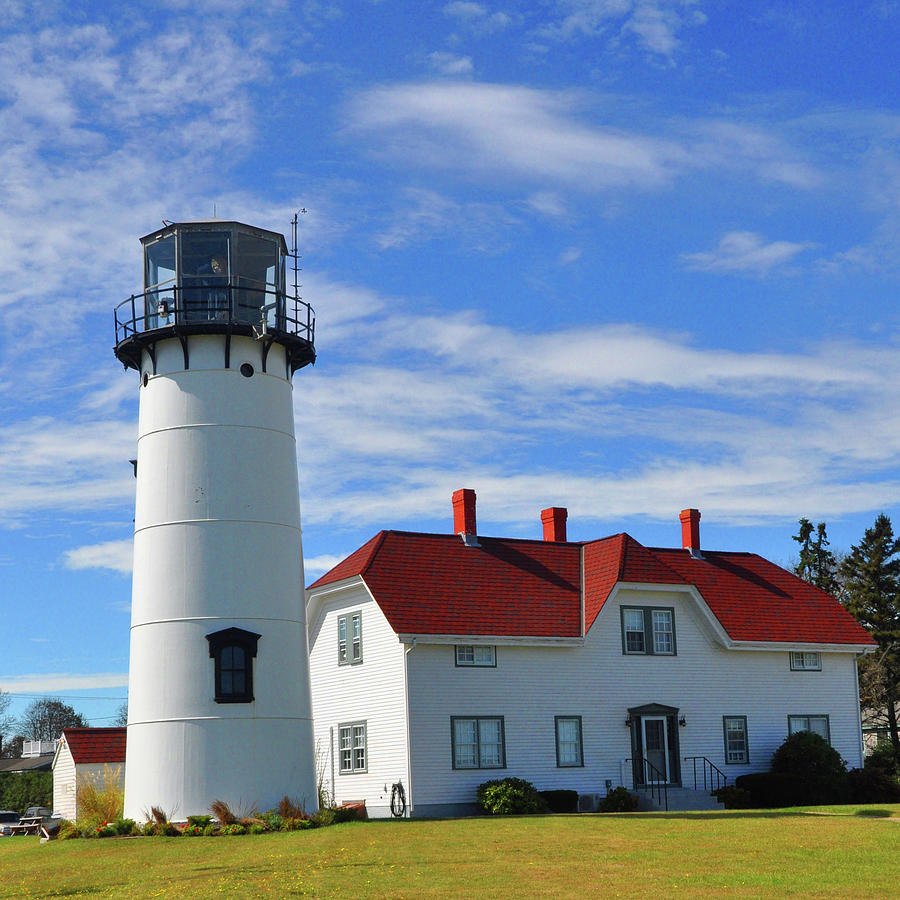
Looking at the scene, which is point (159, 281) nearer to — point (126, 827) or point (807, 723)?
point (126, 827)

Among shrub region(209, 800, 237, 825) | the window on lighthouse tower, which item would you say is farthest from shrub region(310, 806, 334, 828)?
the window on lighthouse tower

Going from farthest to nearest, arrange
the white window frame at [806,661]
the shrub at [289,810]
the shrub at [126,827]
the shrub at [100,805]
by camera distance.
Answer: the white window frame at [806,661] < the shrub at [100,805] < the shrub at [289,810] < the shrub at [126,827]

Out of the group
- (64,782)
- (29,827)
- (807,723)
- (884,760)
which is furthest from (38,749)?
(807,723)

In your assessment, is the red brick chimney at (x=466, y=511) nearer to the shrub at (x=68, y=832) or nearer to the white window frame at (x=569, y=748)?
the white window frame at (x=569, y=748)

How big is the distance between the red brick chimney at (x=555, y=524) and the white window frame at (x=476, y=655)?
6535 mm

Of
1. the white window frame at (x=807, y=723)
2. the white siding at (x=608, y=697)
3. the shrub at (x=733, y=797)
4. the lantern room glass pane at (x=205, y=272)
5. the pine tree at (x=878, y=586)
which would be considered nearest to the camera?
the lantern room glass pane at (x=205, y=272)

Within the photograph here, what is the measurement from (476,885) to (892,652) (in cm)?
3726

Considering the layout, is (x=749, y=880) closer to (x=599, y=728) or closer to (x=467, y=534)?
(x=599, y=728)

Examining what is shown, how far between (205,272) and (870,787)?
72.0 feet

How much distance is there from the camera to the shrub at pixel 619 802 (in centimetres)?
3188

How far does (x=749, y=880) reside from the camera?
16391mm

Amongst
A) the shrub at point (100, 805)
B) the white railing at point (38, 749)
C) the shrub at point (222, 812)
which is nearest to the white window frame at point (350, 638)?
the shrub at point (100, 805)

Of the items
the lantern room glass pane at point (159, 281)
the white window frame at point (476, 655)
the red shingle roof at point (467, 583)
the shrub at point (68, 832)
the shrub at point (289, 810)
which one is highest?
the lantern room glass pane at point (159, 281)

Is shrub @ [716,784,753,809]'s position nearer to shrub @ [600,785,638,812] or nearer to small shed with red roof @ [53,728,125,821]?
shrub @ [600,785,638,812]
